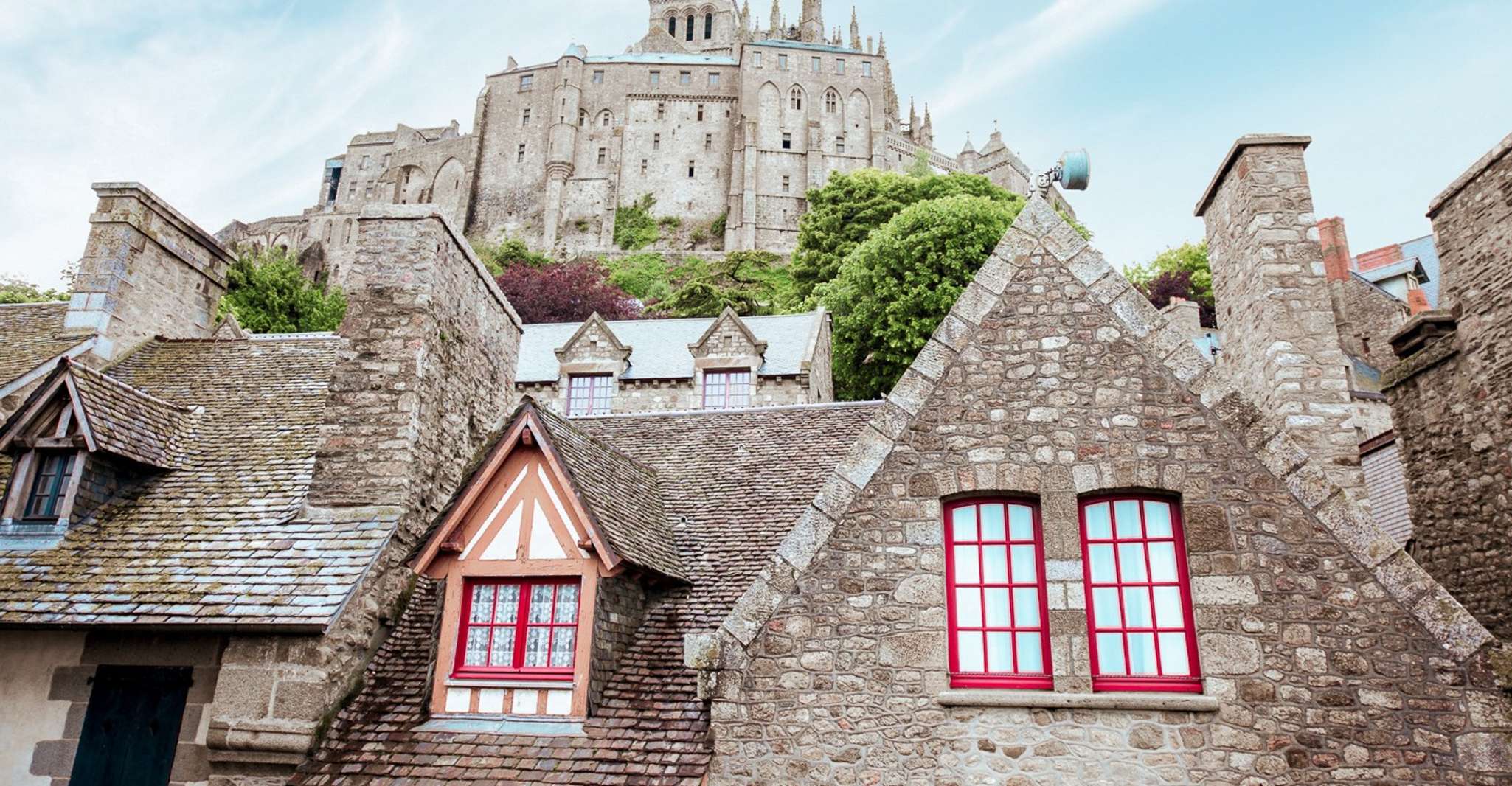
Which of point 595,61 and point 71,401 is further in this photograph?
point 595,61

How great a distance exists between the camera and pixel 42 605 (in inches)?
310

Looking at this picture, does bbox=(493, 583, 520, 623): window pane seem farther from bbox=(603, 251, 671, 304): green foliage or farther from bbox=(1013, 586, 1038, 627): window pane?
bbox=(603, 251, 671, 304): green foliage

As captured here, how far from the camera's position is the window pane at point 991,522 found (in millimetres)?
6719

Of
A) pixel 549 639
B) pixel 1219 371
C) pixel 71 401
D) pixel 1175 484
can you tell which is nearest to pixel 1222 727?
pixel 1175 484

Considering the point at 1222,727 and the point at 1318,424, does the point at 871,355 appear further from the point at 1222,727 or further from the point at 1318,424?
the point at 1222,727

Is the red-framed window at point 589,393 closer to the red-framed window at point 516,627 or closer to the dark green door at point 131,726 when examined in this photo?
the dark green door at point 131,726

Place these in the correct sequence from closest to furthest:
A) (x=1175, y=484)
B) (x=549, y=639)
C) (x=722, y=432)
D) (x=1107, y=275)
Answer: (x=1175, y=484)
(x=1107, y=275)
(x=549, y=639)
(x=722, y=432)

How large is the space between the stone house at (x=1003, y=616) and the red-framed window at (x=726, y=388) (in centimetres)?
1482

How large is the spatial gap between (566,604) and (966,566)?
318 cm

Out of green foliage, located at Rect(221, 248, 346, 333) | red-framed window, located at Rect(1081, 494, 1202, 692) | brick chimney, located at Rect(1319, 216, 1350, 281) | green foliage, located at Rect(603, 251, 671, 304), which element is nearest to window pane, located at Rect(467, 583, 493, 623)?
red-framed window, located at Rect(1081, 494, 1202, 692)

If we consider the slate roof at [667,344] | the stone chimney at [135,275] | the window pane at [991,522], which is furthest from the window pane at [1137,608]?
the slate roof at [667,344]

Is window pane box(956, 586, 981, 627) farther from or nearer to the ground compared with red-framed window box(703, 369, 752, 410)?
nearer to the ground

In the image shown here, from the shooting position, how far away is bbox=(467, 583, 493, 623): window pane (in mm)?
7688

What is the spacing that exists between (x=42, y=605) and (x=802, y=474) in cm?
694
